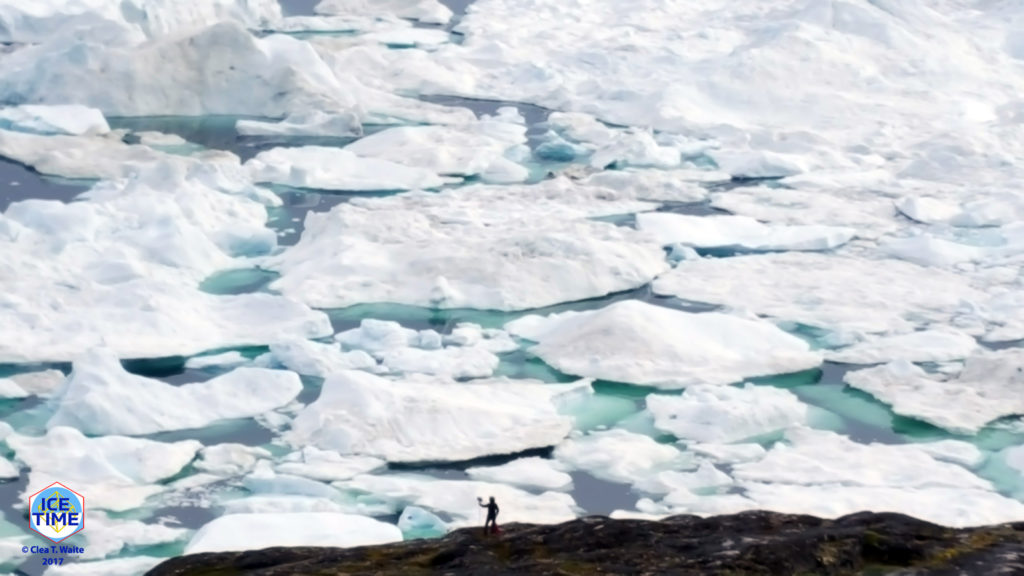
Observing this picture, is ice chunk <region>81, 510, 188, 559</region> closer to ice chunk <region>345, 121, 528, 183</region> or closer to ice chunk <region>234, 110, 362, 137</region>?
ice chunk <region>345, 121, 528, 183</region>

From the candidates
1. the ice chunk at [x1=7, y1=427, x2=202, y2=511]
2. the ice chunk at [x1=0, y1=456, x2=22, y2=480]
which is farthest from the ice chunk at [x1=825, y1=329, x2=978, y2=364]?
the ice chunk at [x1=0, y1=456, x2=22, y2=480]

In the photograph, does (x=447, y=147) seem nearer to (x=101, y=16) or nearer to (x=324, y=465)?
(x=101, y=16)

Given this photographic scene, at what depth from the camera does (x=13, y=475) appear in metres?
9.52

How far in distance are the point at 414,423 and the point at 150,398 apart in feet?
5.49

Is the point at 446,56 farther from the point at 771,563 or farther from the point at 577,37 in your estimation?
the point at 771,563

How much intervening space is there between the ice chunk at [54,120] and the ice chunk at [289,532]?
30.7 feet

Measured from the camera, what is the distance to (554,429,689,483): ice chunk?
994 centimetres

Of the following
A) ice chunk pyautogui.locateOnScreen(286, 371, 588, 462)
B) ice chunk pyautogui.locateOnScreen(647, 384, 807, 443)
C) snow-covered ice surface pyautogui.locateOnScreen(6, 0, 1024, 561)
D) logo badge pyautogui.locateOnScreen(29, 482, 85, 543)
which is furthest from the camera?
ice chunk pyautogui.locateOnScreen(647, 384, 807, 443)

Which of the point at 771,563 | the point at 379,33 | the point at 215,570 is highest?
the point at 771,563

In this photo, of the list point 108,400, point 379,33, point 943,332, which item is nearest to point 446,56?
point 379,33

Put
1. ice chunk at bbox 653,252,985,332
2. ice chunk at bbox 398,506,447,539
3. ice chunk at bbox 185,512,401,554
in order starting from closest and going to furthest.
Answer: ice chunk at bbox 185,512,401,554
ice chunk at bbox 398,506,447,539
ice chunk at bbox 653,252,985,332

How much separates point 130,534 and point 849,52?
14508 mm

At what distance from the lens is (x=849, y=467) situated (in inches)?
396

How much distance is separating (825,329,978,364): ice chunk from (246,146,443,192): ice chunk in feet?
17.7
